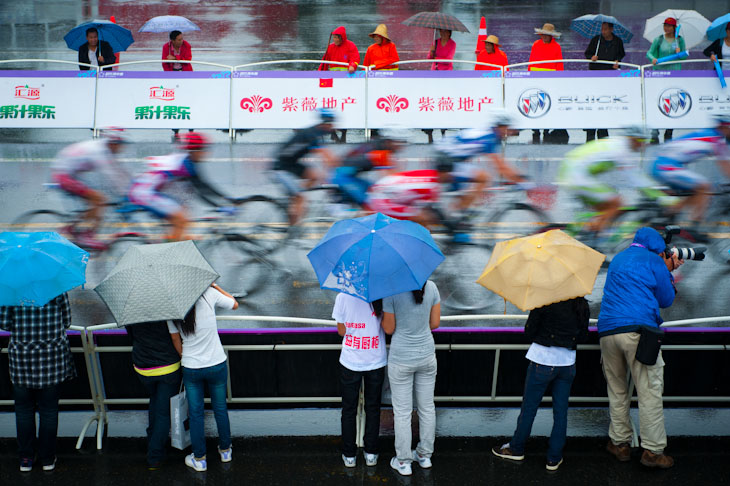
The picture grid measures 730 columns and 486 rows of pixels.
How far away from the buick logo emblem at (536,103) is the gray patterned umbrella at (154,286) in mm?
8613

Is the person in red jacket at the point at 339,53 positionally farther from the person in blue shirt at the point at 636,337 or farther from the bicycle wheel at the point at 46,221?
the person in blue shirt at the point at 636,337

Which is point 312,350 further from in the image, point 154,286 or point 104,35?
point 104,35

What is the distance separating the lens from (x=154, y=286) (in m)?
5.37

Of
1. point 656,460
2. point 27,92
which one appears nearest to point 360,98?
point 27,92

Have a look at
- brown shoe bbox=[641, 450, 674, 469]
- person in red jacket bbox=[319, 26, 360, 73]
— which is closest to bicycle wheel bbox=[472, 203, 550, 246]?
brown shoe bbox=[641, 450, 674, 469]

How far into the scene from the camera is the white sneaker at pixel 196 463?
5793 mm

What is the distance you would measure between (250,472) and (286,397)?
2.83 ft

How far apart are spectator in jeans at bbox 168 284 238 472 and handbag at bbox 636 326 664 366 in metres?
3.02

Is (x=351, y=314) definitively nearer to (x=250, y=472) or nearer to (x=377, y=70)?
(x=250, y=472)

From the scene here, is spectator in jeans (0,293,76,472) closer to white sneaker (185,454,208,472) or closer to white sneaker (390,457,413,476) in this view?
white sneaker (185,454,208,472)

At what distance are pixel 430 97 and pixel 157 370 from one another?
330 inches

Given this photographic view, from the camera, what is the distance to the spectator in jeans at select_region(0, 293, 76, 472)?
18.4 feet

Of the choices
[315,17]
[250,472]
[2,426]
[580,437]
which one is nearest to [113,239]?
[2,426]

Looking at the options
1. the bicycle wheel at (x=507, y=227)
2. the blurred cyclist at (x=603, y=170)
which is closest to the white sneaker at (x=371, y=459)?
the blurred cyclist at (x=603, y=170)
